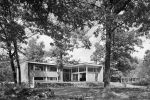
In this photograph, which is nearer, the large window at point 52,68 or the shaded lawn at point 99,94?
the shaded lawn at point 99,94

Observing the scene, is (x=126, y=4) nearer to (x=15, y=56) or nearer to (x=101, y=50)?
(x=15, y=56)

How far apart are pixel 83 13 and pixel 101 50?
3873 centimetres

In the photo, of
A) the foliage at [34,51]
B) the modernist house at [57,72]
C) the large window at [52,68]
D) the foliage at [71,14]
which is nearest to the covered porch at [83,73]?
the modernist house at [57,72]

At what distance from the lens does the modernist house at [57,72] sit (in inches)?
1461

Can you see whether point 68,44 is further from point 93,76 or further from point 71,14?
point 93,76

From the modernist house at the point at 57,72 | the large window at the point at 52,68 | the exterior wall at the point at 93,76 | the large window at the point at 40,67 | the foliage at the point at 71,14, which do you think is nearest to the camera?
the foliage at the point at 71,14

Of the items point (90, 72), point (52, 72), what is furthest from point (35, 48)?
point (90, 72)

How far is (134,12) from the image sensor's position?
38.8 feet

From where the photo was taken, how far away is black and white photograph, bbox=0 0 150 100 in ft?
28.5

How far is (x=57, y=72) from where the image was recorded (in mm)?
42531

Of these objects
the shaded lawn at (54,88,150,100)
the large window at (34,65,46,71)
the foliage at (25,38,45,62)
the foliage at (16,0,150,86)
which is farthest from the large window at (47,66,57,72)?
the foliage at (16,0,150,86)

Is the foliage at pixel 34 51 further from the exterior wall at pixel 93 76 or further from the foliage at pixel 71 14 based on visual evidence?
the foliage at pixel 71 14

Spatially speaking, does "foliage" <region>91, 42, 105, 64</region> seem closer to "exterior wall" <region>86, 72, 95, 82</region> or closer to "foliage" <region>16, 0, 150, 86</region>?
"exterior wall" <region>86, 72, 95, 82</region>

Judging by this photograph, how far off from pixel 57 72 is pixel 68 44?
806 inches
